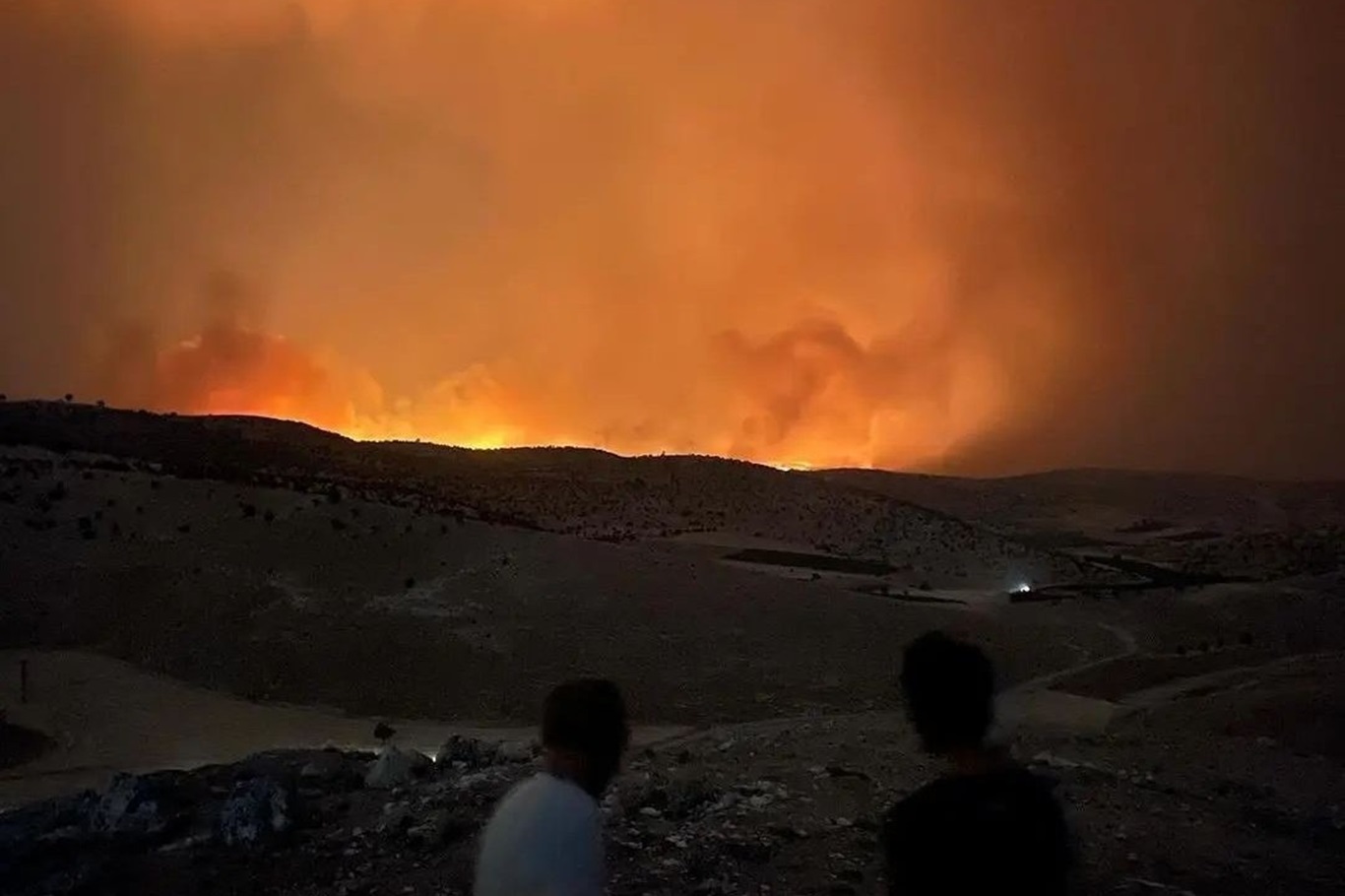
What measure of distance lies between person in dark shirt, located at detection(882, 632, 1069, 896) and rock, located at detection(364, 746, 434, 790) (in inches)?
407

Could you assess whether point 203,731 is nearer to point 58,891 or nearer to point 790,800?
point 58,891

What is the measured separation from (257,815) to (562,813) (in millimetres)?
9284

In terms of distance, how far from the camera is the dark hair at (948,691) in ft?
12.2

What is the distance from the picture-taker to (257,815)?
11.6 meters

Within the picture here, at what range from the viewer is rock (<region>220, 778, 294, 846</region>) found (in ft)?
37.5

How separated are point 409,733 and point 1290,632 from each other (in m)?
25.8

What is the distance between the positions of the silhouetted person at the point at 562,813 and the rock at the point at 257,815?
346 inches

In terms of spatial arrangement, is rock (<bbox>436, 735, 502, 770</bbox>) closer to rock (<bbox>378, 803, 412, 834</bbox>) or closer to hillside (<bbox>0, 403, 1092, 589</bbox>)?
rock (<bbox>378, 803, 412, 834</bbox>)

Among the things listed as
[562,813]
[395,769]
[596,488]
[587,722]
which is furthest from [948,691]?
[596,488]

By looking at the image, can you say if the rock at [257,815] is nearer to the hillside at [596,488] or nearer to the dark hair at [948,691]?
the dark hair at [948,691]

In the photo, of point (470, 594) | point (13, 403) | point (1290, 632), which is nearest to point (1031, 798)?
point (470, 594)

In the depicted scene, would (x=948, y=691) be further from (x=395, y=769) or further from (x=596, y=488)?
(x=596, y=488)

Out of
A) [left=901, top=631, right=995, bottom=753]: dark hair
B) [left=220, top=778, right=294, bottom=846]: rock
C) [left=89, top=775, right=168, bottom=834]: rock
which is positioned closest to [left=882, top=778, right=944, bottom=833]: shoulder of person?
[left=901, top=631, right=995, bottom=753]: dark hair

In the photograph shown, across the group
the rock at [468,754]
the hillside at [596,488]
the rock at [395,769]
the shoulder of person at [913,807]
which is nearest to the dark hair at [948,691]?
the shoulder of person at [913,807]
